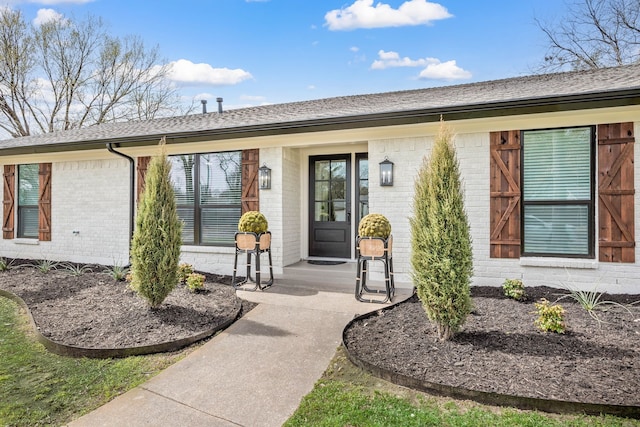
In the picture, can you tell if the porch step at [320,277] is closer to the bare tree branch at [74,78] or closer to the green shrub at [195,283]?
the green shrub at [195,283]

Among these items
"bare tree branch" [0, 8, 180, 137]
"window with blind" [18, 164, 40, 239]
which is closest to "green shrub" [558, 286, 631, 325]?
"window with blind" [18, 164, 40, 239]

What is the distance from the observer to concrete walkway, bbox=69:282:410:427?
241 centimetres

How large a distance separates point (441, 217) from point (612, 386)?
1667 millimetres

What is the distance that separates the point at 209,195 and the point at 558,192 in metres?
5.64

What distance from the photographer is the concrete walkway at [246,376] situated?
2409mm

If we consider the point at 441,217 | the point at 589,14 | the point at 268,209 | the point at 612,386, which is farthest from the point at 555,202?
the point at 589,14

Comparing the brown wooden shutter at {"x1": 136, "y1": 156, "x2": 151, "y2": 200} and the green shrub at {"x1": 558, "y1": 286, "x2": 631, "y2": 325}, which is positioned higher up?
the brown wooden shutter at {"x1": 136, "y1": 156, "x2": 151, "y2": 200}

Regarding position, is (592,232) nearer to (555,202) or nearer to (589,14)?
(555,202)

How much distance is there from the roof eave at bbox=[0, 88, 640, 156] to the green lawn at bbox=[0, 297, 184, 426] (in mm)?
3746

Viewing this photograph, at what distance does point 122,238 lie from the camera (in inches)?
284

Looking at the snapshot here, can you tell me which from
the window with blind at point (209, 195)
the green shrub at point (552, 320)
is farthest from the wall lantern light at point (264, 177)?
the green shrub at point (552, 320)

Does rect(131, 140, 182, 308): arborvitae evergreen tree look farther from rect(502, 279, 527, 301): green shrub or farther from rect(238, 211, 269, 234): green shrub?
rect(502, 279, 527, 301): green shrub

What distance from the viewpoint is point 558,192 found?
480 cm

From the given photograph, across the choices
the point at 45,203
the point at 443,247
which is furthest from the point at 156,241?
the point at 45,203
